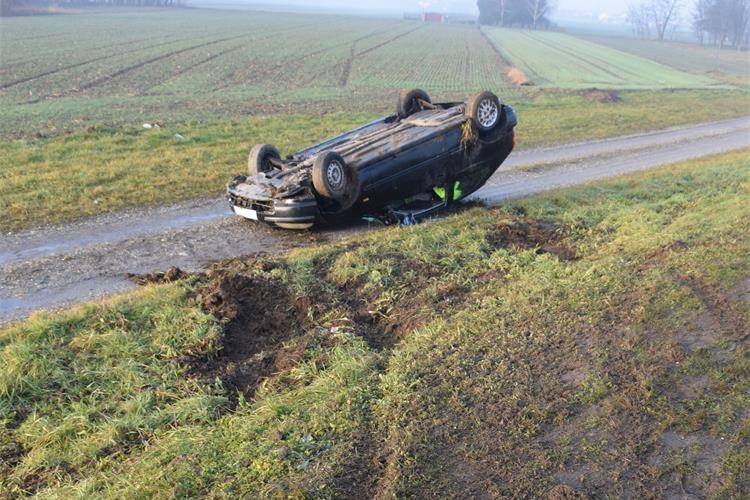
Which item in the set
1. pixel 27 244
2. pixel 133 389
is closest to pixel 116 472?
pixel 133 389

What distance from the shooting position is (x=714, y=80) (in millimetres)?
50781

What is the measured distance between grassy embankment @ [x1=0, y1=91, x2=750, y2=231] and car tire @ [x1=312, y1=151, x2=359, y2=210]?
10.8 ft

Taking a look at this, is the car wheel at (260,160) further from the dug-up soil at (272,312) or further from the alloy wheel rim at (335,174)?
the dug-up soil at (272,312)

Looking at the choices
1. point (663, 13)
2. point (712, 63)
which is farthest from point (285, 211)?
point (663, 13)

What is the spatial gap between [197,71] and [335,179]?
28798 mm

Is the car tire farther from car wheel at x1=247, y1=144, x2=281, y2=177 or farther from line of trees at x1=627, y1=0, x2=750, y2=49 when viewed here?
line of trees at x1=627, y1=0, x2=750, y2=49

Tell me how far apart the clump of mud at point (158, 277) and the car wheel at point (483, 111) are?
17.0 feet

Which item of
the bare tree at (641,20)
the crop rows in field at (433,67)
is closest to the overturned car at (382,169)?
the crop rows in field at (433,67)

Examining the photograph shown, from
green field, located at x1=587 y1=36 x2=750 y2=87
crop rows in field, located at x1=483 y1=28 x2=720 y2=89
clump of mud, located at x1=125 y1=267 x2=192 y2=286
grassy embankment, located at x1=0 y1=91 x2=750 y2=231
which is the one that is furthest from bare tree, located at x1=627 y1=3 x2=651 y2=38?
clump of mud, located at x1=125 y1=267 x2=192 y2=286

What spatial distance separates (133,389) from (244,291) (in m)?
1.87

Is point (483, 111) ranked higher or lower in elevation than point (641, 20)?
lower

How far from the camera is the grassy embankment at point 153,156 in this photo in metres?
10.7

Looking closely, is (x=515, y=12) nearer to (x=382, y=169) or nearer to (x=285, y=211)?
(x=382, y=169)

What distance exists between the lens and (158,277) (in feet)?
25.5
